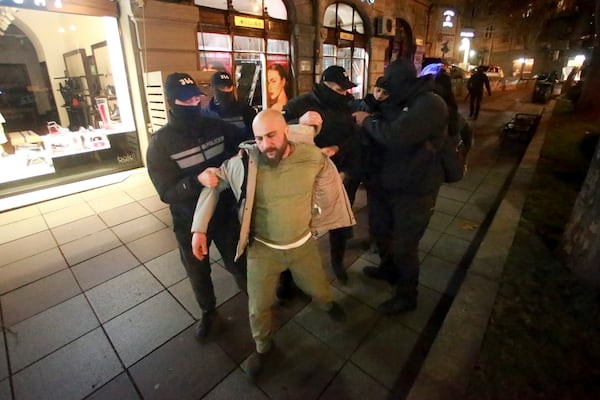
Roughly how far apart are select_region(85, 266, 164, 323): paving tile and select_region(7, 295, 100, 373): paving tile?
0.09 m

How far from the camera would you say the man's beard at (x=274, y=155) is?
6.28ft

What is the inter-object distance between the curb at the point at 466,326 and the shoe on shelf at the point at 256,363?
3.42ft

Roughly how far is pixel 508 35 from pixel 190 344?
55937mm

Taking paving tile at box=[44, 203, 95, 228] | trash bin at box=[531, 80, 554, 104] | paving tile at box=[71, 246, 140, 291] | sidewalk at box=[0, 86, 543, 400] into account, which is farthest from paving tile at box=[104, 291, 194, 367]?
trash bin at box=[531, 80, 554, 104]

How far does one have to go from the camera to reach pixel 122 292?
3.16 meters

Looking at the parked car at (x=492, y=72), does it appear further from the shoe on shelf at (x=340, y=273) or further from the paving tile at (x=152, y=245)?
the paving tile at (x=152, y=245)

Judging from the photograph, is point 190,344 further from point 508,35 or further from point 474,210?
point 508,35

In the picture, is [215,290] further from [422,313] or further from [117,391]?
[422,313]

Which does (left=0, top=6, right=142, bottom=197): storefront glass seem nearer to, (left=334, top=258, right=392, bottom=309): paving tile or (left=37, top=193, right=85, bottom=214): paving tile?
(left=37, top=193, right=85, bottom=214): paving tile

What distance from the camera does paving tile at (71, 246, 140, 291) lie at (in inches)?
132

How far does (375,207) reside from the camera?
2953 millimetres

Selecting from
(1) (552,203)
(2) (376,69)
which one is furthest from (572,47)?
(1) (552,203)

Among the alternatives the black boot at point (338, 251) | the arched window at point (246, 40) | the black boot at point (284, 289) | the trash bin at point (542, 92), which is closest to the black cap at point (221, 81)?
the black boot at point (338, 251)

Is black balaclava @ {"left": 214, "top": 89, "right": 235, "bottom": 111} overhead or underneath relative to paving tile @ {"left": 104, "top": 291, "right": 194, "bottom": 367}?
overhead
